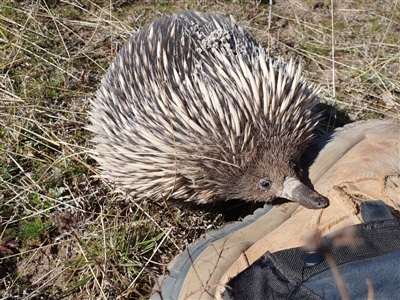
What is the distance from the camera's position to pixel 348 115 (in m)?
2.39

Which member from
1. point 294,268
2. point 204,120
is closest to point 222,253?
point 294,268

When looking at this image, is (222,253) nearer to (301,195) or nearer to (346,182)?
(301,195)

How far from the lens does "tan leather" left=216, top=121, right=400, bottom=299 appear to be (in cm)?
155

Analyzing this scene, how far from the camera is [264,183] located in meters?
1.73

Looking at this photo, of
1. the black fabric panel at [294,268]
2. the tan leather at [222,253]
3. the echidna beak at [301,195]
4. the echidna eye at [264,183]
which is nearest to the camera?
the black fabric panel at [294,268]

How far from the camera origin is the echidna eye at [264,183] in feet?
5.66

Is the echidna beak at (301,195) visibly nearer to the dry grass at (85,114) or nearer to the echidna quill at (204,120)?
the echidna quill at (204,120)

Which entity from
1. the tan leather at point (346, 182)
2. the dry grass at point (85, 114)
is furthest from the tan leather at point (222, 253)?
the dry grass at point (85, 114)

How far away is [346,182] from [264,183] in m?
0.26

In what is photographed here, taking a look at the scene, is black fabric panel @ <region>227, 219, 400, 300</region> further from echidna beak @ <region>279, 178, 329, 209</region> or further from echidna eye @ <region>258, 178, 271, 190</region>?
echidna eye @ <region>258, 178, 271, 190</region>

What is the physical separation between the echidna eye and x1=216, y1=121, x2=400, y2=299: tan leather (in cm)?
13

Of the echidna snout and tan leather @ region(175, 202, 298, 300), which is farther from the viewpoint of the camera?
the echidna snout

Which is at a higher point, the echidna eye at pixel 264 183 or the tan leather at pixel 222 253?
the echidna eye at pixel 264 183

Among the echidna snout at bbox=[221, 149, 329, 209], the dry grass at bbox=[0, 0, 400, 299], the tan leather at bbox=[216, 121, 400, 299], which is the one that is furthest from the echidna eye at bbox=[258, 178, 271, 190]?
the dry grass at bbox=[0, 0, 400, 299]
